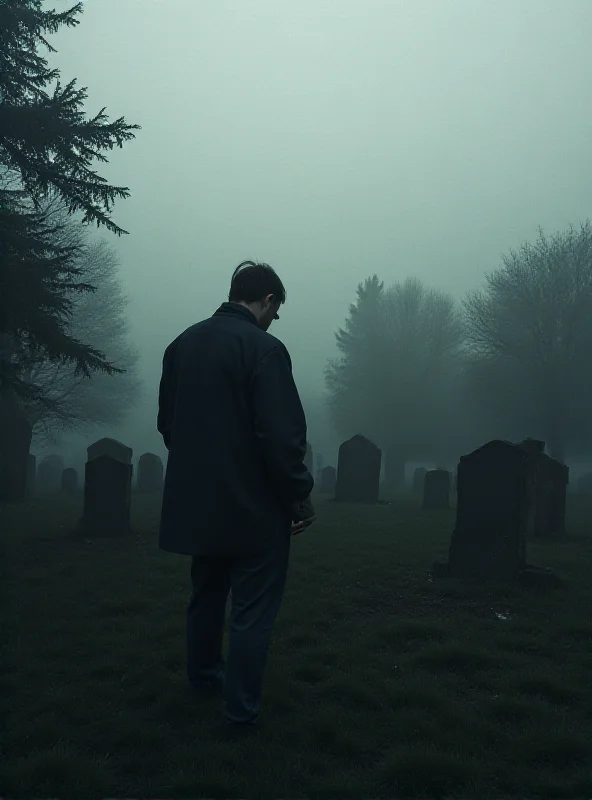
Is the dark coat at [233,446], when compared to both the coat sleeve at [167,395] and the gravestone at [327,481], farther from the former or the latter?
the gravestone at [327,481]

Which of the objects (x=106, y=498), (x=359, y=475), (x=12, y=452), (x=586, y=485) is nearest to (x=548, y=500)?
(x=359, y=475)

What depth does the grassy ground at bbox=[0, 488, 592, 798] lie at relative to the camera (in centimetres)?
285

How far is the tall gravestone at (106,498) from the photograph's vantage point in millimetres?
10227

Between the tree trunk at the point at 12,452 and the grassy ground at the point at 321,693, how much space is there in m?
8.48

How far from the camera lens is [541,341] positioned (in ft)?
87.8

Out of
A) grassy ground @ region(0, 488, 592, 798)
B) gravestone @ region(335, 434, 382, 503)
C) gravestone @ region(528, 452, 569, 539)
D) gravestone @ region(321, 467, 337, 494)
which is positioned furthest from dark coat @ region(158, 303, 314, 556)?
gravestone @ region(321, 467, 337, 494)

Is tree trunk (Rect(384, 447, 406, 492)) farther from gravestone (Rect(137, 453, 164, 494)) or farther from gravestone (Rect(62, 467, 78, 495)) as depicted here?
gravestone (Rect(62, 467, 78, 495))

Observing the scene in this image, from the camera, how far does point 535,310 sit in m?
27.0

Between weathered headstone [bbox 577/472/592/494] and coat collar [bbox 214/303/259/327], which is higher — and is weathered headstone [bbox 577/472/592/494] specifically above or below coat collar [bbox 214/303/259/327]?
below

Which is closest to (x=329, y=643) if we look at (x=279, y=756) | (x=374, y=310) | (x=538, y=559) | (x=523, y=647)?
(x=523, y=647)

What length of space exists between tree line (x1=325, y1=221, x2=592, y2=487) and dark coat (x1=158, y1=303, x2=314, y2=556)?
25.4m

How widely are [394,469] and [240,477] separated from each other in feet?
99.6

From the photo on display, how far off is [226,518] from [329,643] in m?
2.12

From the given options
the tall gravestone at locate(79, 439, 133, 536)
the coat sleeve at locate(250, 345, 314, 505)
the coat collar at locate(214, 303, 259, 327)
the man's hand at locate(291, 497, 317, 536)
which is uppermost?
the coat collar at locate(214, 303, 259, 327)
